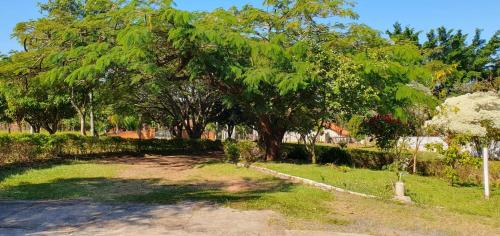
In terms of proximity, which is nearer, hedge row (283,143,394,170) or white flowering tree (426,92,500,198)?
white flowering tree (426,92,500,198)

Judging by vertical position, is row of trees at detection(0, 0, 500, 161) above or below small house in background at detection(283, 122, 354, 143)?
above

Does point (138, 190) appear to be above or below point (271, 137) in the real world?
below

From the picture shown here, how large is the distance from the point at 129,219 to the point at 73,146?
14833 millimetres

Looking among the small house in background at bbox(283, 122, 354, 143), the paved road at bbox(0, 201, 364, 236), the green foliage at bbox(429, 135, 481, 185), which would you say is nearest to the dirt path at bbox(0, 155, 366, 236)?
the paved road at bbox(0, 201, 364, 236)

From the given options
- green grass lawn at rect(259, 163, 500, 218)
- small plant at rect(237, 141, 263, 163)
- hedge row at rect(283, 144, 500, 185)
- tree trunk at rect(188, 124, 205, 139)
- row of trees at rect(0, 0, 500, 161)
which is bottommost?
green grass lawn at rect(259, 163, 500, 218)

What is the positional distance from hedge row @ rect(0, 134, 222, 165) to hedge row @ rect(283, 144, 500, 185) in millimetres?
8104

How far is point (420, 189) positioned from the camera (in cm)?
1384

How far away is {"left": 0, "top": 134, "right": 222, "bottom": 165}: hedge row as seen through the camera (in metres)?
18.0

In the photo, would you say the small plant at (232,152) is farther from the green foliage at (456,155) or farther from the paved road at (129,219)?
the paved road at (129,219)

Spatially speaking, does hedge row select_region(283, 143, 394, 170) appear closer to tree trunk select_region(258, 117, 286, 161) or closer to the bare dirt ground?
tree trunk select_region(258, 117, 286, 161)

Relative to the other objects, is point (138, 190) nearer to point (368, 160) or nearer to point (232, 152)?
point (232, 152)

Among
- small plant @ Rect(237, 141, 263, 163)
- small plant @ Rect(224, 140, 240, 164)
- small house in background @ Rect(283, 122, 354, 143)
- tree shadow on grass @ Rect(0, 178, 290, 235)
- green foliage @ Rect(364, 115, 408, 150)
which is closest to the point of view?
tree shadow on grass @ Rect(0, 178, 290, 235)

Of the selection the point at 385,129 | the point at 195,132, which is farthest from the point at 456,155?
the point at 195,132

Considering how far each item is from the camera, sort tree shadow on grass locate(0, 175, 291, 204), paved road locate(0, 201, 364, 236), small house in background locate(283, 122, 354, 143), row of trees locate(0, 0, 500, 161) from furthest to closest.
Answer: small house in background locate(283, 122, 354, 143), row of trees locate(0, 0, 500, 161), tree shadow on grass locate(0, 175, 291, 204), paved road locate(0, 201, 364, 236)
